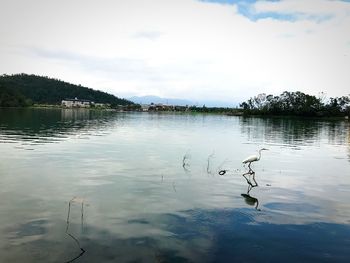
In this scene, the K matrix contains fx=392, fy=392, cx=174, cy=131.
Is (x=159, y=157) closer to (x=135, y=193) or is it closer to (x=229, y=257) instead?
(x=135, y=193)

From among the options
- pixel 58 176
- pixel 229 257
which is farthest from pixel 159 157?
pixel 229 257

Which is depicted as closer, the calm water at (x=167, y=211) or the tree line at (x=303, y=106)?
the calm water at (x=167, y=211)

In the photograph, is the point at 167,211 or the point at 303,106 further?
the point at 303,106

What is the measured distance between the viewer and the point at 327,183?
23.2m

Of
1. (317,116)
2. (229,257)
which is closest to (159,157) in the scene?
(229,257)

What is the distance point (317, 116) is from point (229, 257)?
171706 millimetres

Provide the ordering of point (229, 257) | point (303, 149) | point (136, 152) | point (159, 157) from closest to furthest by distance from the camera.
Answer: point (229, 257), point (159, 157), point (136, 152), point (303, 149)

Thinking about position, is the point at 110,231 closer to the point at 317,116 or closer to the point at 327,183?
the point at 327,183

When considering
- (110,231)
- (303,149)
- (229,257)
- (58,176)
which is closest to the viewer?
(229,257)

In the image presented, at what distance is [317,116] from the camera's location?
171375 mm

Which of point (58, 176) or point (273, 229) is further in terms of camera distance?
point (58, 176)

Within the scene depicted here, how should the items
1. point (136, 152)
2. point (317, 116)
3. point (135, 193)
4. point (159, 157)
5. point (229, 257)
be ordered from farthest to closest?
point (317, 116), point (136, 152), point (159, 157), point (135, 193), point (229, 257)

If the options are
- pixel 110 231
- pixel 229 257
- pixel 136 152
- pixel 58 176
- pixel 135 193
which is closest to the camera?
pixel 229 257

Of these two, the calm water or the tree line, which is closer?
the calm water
